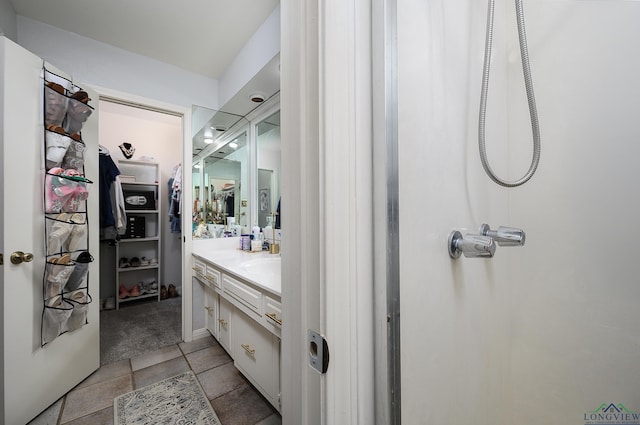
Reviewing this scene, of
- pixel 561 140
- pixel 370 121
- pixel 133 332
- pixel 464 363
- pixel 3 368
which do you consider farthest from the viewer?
pixel 133 332

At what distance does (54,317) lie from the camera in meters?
1.45

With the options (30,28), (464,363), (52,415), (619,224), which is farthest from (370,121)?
(30,28)

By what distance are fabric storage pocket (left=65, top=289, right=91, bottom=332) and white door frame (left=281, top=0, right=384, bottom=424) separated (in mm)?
1895

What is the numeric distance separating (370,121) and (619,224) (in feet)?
2.94

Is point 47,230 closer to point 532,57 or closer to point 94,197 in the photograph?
point 94,197

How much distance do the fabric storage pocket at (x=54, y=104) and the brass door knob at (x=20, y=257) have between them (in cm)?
76

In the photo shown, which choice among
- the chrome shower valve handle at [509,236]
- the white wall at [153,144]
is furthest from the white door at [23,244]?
the chrome shower valve handle at [509,236]

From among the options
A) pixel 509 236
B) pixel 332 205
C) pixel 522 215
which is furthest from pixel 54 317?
pixel 522 215

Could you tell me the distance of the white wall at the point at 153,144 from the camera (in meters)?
3.06

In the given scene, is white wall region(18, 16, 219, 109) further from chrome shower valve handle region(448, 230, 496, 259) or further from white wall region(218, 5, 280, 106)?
chrome shower valve handle region(448, 230, 496, 259)

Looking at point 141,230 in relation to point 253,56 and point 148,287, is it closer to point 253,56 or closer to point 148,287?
point 148,287

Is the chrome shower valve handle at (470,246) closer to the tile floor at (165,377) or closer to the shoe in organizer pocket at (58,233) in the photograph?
the tile floor at (165,377)

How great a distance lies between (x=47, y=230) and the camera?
4.69 feet

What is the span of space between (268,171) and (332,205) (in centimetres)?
197
